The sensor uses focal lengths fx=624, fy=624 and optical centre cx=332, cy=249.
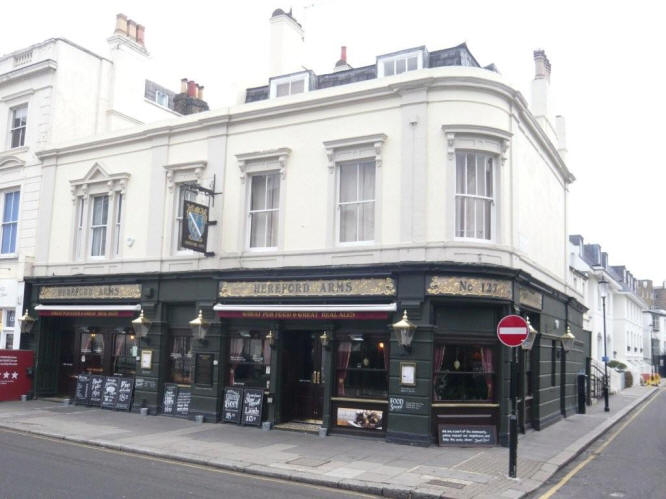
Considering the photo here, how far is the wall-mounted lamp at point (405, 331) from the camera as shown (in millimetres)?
14233

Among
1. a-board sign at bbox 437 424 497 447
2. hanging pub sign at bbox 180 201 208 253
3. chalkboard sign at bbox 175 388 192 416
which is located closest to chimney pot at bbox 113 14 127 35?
hanging pub sign at bbox 180 201 208 253

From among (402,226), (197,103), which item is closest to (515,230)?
(402,226)

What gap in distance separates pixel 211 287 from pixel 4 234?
1095 cm

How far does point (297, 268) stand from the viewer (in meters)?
16.3

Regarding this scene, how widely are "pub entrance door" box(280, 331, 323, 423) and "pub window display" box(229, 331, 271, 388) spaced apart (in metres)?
0.60

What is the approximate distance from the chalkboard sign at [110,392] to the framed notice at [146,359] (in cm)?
127

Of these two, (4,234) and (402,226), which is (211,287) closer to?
(402,226)

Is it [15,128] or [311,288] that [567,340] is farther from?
[15,128]

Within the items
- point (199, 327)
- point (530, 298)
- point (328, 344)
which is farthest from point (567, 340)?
point (199, 327)

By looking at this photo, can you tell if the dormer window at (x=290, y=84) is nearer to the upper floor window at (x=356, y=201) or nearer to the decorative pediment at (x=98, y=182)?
the upper floor window at (x=356, y=201)

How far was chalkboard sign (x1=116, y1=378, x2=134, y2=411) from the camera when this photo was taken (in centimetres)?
1905

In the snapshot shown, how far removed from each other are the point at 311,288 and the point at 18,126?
15233 millimetres

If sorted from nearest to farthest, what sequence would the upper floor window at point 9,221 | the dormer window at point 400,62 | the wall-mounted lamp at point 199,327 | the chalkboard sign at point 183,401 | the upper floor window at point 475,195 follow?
the upper floor window at point 475,195
the dormer window at point 400,62
the wall-mounted lamp at point 199,327
the chalkboard sign at point 183,401
the upper floor window at point 9,221

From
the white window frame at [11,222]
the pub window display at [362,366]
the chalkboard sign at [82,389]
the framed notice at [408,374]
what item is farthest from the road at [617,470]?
the white window frame at [11,222]
